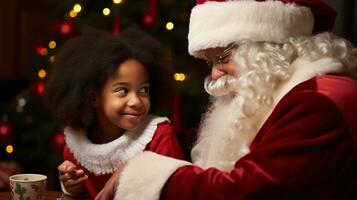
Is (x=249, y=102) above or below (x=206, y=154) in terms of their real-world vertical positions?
above

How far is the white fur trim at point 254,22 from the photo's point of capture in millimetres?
1371

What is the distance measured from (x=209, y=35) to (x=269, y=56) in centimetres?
16

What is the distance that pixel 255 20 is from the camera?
138 cm

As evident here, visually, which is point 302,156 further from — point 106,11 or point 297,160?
point 106,11

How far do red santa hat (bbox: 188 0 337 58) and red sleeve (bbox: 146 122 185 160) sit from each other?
313mm

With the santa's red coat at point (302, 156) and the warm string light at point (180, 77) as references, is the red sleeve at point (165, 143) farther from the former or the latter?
the warm string light at point (180, 77)

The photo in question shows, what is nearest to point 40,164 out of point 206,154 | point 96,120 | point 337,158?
point 96,120

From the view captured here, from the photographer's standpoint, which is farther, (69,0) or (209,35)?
(69,0)

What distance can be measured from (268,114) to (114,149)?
1.74 feet

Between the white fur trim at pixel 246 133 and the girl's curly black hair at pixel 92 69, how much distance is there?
25cm

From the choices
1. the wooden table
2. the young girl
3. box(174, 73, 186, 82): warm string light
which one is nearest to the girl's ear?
the young girl

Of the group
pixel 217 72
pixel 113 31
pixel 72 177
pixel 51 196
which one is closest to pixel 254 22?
pixel 217 72

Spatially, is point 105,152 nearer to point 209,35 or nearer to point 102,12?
point 209,35

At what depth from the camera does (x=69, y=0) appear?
110 inches
